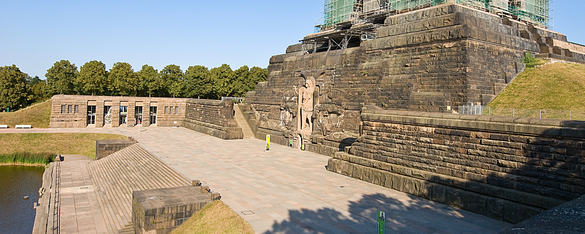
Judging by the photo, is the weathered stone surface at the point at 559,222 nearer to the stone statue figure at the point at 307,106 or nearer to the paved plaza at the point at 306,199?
the paved plaza at the point at 306,199

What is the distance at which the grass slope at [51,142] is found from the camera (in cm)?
2705

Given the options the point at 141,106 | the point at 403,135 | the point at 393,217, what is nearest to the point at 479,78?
the point at 403,135

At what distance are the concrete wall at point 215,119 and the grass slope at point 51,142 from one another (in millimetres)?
6433

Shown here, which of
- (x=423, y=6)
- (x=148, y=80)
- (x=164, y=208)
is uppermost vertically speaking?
(x=423, y=6)

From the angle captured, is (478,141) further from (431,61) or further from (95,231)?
(95,231)

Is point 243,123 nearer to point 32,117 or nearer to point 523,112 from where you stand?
point 32,117

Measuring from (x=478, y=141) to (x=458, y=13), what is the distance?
8.68 metres

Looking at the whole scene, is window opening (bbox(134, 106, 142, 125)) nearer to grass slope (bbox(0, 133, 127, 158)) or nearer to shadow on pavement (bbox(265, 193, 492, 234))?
grass slope (bbox(0, 133, 127, 158))

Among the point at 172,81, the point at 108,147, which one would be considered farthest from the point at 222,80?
the point at 108,147

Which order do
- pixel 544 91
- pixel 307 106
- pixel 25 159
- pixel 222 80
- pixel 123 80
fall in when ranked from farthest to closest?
pixel 222 80 → pixel 123 80 → pixel 25 159 → pixel 307 106 → pixel 544 91

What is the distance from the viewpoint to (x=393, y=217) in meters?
9.46

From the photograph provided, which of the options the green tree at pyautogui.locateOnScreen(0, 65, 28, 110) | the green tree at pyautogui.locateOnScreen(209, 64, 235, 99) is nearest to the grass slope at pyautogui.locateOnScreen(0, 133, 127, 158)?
the green tree at pyautogui.locateOnScreen(0, 65, 28, 110)

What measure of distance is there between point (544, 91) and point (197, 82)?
4240cm

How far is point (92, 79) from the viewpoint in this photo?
41562 millimetres
